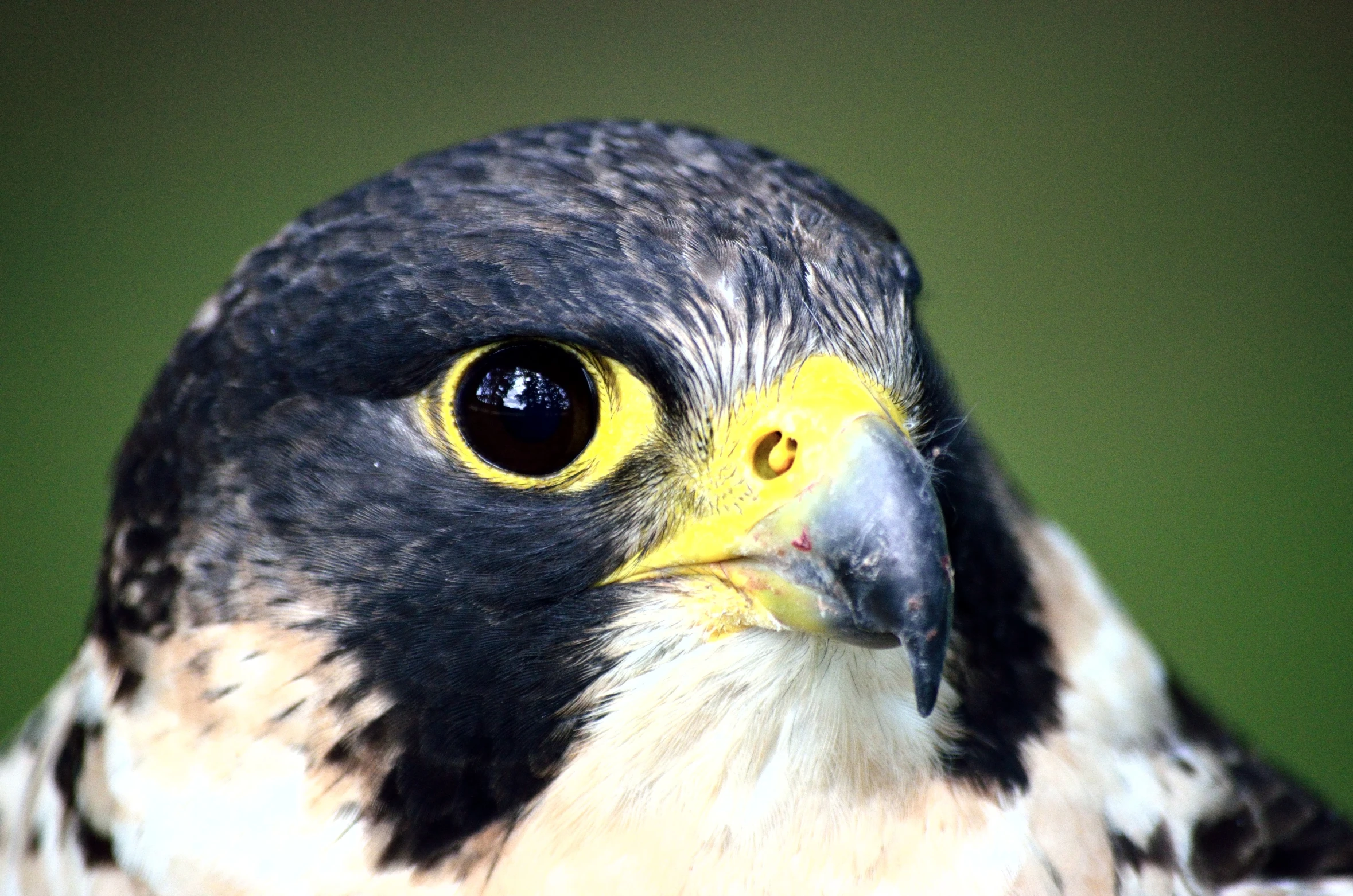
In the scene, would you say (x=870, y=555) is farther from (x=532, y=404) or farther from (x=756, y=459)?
(x=532, y=404)

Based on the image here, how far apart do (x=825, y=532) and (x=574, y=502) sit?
0.32m

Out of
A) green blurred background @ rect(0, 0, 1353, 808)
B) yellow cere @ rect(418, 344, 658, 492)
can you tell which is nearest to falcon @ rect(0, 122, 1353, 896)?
yellow cere @ rect(418, 344, 658, 492)

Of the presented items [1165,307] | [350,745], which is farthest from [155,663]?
[1165,307]

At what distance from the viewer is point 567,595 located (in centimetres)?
184

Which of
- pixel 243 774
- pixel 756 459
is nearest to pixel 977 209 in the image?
pixel 756 459

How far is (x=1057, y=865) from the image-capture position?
75.0 inches

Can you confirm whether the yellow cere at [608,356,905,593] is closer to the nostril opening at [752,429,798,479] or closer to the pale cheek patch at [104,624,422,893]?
the nostril opening at [752,429,798,479]

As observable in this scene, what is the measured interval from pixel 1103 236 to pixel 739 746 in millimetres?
6396

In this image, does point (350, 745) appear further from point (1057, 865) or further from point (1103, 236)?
point (1103, 236)

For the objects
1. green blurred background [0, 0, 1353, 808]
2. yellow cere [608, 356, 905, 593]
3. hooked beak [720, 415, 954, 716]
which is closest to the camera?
hooked beak [720, 415, 954, 716]

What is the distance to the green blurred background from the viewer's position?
6281 millimetres

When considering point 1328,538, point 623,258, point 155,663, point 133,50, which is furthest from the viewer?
point 133,50

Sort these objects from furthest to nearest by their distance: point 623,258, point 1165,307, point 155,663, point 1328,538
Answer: point 1165,307
point 1328,538
point 155,663
point 623,258

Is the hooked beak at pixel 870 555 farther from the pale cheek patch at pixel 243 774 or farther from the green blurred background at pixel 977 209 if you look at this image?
the green blurred background at pixel 977 209
